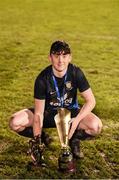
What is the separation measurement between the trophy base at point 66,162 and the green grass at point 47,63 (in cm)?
9

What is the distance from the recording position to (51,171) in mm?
5320

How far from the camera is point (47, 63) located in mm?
11203

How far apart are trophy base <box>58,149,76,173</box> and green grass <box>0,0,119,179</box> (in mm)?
88

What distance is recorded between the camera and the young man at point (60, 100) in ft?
17.5

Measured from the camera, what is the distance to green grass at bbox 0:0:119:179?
18.2 ft

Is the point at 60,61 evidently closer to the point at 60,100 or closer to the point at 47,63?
the point at 60,100

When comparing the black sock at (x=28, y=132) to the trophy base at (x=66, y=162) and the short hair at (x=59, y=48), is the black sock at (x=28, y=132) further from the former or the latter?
the short hair at (x=59, y=48)

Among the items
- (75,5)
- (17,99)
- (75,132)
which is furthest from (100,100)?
(75,5)

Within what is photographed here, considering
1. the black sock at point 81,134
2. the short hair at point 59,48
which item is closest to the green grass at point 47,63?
the black sock at point 81,134

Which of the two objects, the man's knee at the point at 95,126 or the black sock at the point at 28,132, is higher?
the man's knee at the point at 95,126

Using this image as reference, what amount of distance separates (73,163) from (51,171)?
29 centimetres

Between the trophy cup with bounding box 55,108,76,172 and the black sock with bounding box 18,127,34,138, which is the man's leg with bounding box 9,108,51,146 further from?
the trophy cup with bounding box 55,108,76,172

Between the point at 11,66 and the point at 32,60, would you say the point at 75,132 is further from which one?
the point at 32,60

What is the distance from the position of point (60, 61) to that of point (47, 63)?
19.6 feet
